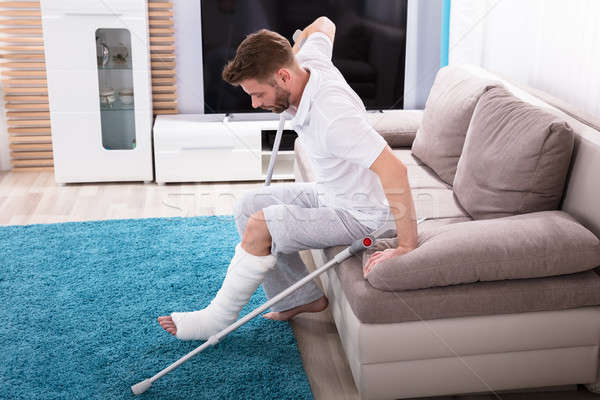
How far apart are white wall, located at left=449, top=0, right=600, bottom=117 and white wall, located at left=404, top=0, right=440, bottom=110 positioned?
35 centimetres

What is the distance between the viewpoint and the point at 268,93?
199 cm

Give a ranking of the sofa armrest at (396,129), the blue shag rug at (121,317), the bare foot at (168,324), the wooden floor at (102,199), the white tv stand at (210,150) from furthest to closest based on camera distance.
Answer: the white tv stand at (210,150) → the wooden floor at (102,199) → the sofa armrest at (396,129) → the bare foot at (168,324) → the blue shag rug at (121,317)

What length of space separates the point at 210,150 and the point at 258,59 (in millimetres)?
2021

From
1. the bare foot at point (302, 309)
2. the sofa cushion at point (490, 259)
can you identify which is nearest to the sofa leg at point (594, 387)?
the sofa cushion at point (490, 259)

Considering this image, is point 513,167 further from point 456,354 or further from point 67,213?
point 67,213

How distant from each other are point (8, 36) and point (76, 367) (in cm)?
259

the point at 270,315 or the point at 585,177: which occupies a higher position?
the point at 585,177

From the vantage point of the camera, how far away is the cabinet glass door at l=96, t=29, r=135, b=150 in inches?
150

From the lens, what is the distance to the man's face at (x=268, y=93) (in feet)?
6.44

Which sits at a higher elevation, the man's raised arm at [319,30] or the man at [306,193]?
the man's raised arm at [319,30]

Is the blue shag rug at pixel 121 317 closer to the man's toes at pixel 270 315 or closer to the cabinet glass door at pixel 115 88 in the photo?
the man's toes at pixel 270 315

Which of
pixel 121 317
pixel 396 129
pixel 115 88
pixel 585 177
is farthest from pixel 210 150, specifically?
pixel 585 177

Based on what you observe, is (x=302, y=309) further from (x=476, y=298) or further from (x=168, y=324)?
(x=476, y=298)

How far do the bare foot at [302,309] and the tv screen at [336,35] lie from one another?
6.14 ft
